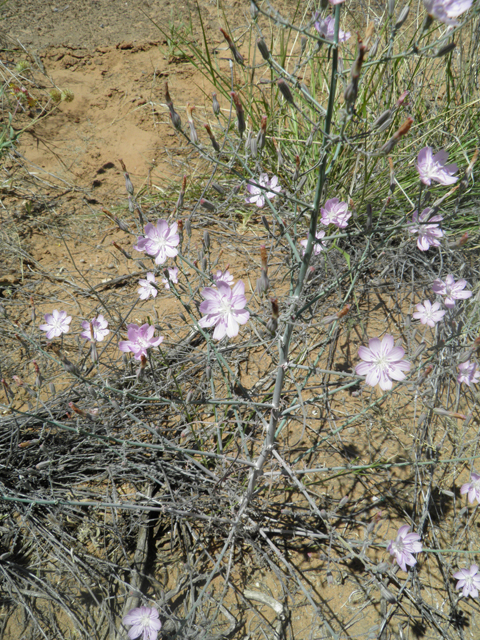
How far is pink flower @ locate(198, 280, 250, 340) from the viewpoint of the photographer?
1.25 metres

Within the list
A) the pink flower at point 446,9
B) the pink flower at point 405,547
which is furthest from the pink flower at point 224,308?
the pink flower at point 405,547

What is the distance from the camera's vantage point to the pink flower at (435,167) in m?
1.39

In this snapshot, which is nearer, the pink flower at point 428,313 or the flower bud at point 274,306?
the flower bud at point 274,306

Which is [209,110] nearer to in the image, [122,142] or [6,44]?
[122,142]

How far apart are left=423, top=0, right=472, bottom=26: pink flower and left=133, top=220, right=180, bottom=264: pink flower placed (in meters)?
1.00

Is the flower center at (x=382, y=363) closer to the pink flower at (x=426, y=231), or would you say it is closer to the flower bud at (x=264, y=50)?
the pink flower at (x=426, y=231)

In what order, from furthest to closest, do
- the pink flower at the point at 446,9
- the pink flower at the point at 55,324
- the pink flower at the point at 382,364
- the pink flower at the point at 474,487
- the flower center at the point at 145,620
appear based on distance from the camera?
1. the pink flower at the point at 55,324
2. the pink flower at the point at 474,487
3. the flower center at the point at 145,620
4. the pink flower at the point at 382,364
5. the pink flower at the point at 446,9

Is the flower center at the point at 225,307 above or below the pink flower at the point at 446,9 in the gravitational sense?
below

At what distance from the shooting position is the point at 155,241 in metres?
1.57

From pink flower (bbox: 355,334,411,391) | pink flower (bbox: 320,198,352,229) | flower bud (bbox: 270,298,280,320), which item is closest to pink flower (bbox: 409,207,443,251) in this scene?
Answer: pink flower (bbox: 320,198,352,229)

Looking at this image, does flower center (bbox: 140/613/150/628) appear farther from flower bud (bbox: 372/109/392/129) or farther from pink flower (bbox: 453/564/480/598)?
flower bud (bbox: 372/109/392/129)

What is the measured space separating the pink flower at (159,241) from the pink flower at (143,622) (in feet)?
4.09

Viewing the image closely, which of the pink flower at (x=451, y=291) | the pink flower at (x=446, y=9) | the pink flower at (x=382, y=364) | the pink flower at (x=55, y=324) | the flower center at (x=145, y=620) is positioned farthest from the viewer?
the pink flower at (x=55, y=324)

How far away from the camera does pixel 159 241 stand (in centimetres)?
158
